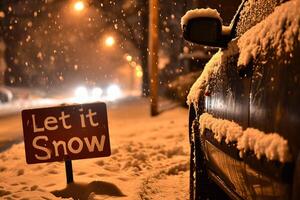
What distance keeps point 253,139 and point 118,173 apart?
185 inches

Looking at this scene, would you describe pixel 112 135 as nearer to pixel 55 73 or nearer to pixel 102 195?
pixel 102 195

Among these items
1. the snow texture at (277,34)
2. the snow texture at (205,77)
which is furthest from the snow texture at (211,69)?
the snow texture at (277,34)

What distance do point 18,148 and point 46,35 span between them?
3927 cm

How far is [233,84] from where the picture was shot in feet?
10.5

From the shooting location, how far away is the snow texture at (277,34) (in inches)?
84.7

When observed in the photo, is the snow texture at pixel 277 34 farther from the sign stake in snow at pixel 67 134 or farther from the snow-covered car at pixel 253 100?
the sign stake in snow at pixel 67 134

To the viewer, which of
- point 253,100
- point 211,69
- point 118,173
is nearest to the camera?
point 253,100

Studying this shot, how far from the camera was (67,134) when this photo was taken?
5.60 metres

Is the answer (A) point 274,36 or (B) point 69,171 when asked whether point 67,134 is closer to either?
(B) point 69,171

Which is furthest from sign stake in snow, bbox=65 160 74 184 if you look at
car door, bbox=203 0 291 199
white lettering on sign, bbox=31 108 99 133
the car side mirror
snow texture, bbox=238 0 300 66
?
snow texture, bbox=238 0 300 66

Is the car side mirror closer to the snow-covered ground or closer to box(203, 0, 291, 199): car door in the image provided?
box(203, 0, 291, 199): car door

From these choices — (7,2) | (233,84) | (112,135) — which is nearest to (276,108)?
(233,84)

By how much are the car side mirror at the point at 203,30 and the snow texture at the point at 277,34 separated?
71cm

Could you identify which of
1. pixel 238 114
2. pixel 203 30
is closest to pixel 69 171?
pixel 203 30
